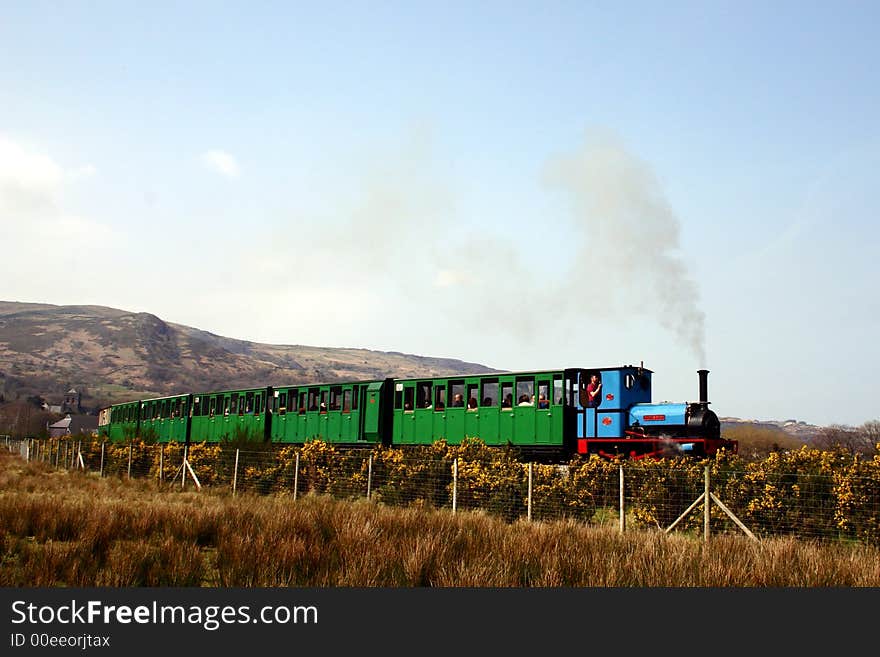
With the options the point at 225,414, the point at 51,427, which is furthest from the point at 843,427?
the point at 51,427

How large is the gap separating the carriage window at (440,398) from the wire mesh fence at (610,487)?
3.03 meters

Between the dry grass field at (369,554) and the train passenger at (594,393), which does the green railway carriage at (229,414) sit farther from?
the dry grass field at (369,554)

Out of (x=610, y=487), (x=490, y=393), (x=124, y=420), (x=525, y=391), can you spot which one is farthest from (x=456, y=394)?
(x=124, y=420)

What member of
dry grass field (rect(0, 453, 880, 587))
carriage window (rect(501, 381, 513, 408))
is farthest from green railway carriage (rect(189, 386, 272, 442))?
dry grass field (rect(0, 453, 880, 587))

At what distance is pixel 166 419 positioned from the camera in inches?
1652

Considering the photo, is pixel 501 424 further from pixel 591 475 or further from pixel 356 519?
pixel 356 519

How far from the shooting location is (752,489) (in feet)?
48.2

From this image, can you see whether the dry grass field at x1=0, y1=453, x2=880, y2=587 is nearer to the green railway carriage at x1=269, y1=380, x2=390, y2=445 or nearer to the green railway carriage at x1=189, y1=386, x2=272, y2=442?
the green railway carriage at x1=269, y1=380, x2=390, y2=445

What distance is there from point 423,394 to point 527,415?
180 inches

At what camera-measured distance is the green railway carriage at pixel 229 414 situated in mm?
33312

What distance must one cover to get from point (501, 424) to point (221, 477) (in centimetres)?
1013

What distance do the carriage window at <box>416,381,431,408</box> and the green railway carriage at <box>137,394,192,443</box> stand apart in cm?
1679

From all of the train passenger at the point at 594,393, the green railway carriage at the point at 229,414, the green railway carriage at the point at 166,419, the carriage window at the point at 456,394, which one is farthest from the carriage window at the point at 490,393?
the green railway carriage at the point at 166,419

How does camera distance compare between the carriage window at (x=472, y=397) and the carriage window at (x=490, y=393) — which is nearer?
the carriage window at (x=490, y=393)
